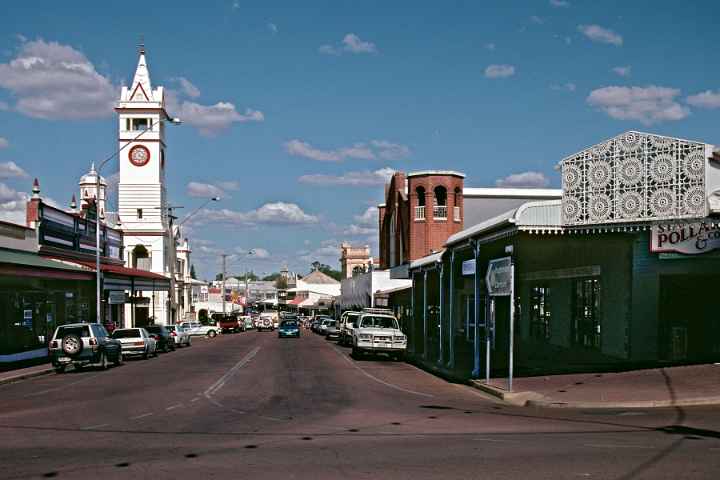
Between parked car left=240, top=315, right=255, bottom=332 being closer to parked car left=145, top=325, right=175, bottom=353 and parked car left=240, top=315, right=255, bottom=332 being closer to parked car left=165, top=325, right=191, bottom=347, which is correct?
parked car left=165, top=325, right=191, bottom=347

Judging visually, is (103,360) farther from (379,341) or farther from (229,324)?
(229,324)

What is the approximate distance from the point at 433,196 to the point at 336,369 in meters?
30.7

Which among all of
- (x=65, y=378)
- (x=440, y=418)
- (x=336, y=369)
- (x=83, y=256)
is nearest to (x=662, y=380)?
(x=440, y=418)

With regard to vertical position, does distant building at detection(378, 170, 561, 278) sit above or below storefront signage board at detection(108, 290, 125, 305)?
above

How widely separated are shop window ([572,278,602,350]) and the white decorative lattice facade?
25.0ft

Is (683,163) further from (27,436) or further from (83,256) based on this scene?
(83,256)

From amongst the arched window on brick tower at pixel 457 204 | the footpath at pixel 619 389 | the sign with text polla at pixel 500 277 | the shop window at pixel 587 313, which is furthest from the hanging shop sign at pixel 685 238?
the arched window on brick tower at pixel 457 204

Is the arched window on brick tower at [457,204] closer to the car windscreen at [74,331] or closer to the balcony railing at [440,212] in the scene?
the balcony railing at [440,212]

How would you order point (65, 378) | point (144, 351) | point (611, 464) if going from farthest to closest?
point (144, 351) < point (65, 378) < point (611, 464)

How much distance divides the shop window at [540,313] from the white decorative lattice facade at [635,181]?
14811mm

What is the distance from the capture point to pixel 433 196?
193ft

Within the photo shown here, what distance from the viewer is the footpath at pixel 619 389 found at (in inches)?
680

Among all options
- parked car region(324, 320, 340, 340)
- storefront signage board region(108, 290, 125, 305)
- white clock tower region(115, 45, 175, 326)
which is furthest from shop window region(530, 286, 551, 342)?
white clock tower region(115, 45, 175, 326)

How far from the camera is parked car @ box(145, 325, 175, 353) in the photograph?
44.1m
